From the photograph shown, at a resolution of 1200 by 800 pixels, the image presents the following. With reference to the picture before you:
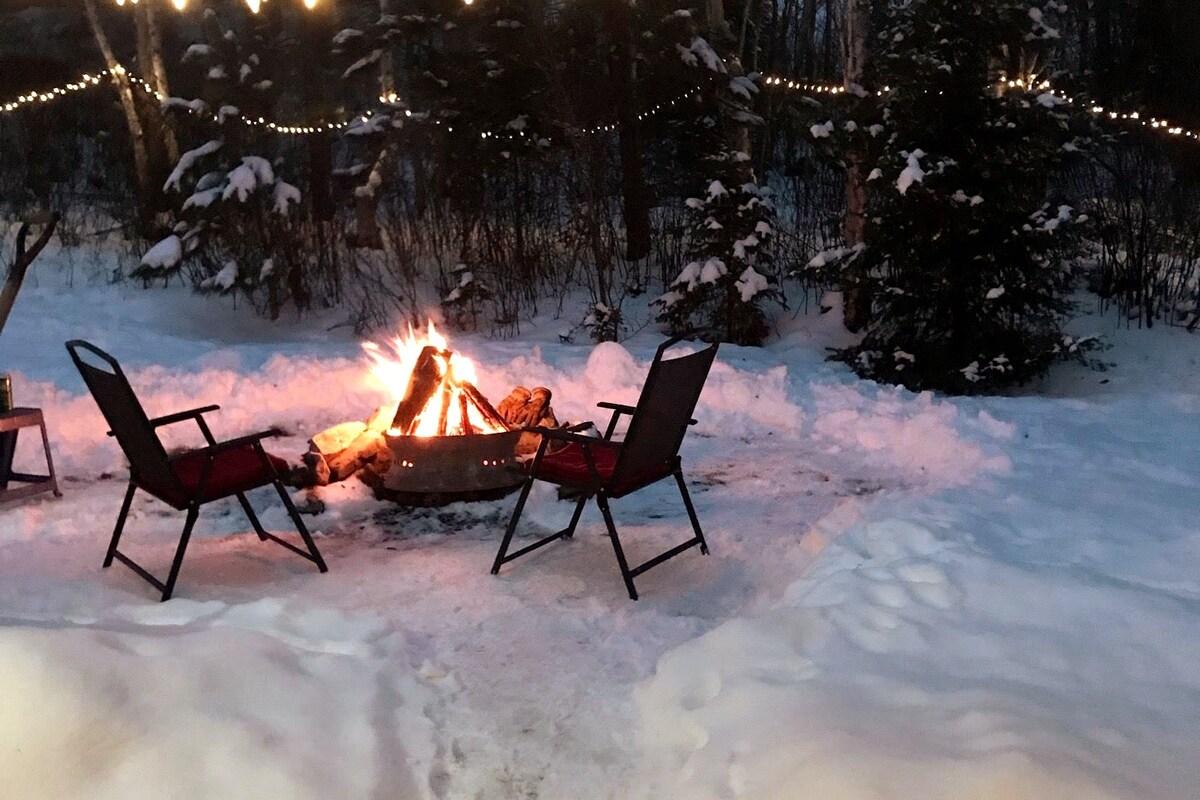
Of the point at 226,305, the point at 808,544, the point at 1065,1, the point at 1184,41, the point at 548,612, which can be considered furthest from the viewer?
the point at 1065,1

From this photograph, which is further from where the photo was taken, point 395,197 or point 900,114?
point 395,197

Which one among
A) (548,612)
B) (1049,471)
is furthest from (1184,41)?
(548,612)

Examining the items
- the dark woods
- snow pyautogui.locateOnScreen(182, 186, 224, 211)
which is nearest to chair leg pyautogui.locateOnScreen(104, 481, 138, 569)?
the dark woods

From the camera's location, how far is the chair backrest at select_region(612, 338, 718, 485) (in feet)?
14.2

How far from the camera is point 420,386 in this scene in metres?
5.60

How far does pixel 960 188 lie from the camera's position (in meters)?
8.53

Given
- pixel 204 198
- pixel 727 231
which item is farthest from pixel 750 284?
pixel 204 198

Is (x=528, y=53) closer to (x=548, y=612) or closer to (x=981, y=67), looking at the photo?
(x=981, y=67)

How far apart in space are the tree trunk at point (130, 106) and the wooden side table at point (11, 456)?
337 inches

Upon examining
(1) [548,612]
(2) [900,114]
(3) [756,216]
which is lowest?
(1) [548,612]

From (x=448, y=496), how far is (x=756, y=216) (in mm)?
5917

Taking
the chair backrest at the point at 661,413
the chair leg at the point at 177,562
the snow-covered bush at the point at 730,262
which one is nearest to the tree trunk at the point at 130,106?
the snow-covered bush at the point at 730,262

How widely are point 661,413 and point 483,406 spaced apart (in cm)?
153

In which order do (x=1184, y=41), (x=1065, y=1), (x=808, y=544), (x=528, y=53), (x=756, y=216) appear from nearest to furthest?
(x=808, y=544) < (x=756, y=216) < (x=528, y=53) < (x=1184, y=41) < (x=1065, y=1)
